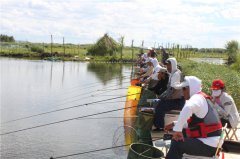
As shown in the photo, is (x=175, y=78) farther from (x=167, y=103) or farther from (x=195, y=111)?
(x=195, y=111)

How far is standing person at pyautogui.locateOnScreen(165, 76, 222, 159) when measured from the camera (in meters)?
4.75

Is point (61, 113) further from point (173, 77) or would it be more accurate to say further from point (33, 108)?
point (173, 77)

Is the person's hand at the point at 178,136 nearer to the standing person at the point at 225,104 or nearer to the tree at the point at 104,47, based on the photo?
the standing person at the point at 225,104

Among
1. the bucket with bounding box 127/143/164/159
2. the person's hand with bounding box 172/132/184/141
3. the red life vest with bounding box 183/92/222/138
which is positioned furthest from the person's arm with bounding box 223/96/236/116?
the person's hand with bounding box 172/132/184/141

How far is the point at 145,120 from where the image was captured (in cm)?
833

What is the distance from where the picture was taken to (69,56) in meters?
48.2

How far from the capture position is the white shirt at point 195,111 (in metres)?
4.70

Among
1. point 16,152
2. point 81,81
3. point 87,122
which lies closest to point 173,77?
point 16,152

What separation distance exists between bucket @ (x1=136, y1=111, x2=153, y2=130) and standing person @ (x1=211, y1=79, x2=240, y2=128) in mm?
1576

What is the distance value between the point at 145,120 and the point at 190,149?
331 cm

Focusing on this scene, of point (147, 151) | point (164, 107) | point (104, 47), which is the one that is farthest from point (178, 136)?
point (104, 47)

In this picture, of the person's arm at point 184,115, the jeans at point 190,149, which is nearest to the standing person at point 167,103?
the jeans at point 190,149

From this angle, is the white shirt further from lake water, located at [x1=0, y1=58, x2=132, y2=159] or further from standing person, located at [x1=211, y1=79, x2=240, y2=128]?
lake water, located at [x1=0, y1=58, x2=132, y2=159]

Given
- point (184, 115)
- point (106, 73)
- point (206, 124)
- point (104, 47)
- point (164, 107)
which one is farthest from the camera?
point (104, 47)
